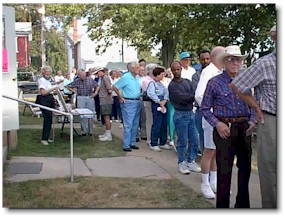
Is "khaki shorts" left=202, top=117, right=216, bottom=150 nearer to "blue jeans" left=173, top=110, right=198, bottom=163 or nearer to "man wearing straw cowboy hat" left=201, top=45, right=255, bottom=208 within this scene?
"man wearing straw cowboy hat" left=201, top=45, right=255, bottom=208

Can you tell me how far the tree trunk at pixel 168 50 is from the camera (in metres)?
23.5

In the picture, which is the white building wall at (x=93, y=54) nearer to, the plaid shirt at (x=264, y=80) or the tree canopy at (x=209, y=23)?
the tree canopy at (x=209, y=23)

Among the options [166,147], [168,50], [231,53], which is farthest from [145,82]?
[168,50]

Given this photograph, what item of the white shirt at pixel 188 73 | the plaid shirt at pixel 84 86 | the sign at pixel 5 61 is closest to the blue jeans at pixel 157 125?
the white shirt at pixel 188 73

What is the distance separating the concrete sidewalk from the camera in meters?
6.12

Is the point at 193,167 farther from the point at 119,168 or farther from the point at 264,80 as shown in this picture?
the point at 264,80

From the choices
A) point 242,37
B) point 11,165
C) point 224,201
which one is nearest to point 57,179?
point 11,165

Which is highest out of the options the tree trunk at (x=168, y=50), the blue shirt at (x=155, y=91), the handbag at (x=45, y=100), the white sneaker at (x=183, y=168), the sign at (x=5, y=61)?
the tree trunk at (x=168, y=50)

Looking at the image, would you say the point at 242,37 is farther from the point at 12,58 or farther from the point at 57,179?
the point at 57,179

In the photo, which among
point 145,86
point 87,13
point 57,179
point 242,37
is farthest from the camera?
point 87,13

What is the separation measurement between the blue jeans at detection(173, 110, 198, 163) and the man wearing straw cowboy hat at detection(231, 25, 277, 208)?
2177 mm

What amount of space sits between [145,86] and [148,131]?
38.1 inches

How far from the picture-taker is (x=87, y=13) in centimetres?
2561

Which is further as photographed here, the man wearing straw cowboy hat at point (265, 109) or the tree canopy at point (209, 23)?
the tree canopy at point (209, 23)
